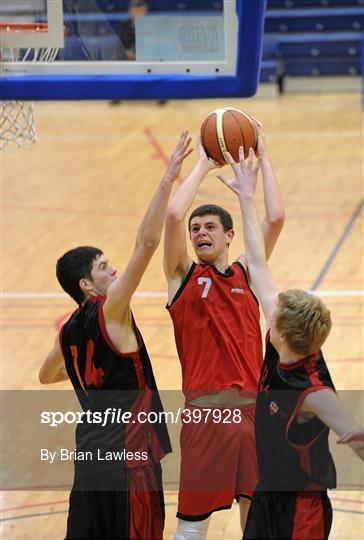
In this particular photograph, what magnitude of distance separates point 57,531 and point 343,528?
166 centimetres

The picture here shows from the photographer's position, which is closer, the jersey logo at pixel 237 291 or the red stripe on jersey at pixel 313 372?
the red stripe on jersey at pixel 313 372

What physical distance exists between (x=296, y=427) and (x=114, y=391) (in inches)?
33.2

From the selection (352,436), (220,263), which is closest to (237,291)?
(220,263)

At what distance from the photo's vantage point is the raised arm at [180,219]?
178 inches

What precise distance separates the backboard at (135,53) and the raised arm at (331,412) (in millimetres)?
2070

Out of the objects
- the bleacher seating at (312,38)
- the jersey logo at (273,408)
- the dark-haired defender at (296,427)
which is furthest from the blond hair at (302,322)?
the bleacher seating at (312,38)

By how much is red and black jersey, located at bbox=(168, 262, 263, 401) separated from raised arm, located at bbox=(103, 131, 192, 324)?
58 cm

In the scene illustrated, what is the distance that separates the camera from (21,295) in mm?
9922

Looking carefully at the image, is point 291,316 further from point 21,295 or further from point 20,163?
point 20,163

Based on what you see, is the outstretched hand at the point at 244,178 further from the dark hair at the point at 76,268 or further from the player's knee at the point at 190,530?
the player's knee at the point at 190,530

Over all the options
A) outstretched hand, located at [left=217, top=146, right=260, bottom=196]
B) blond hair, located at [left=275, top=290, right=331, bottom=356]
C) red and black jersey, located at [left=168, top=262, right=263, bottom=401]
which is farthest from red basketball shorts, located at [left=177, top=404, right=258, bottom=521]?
outstretched hand, located at [left=217, top=146, right=260, bottom=196]

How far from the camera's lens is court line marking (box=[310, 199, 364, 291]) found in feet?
32.9

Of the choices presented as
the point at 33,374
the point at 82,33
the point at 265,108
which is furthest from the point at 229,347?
the point at 265,108

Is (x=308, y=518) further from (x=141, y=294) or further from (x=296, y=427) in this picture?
(x=141, y=294)
